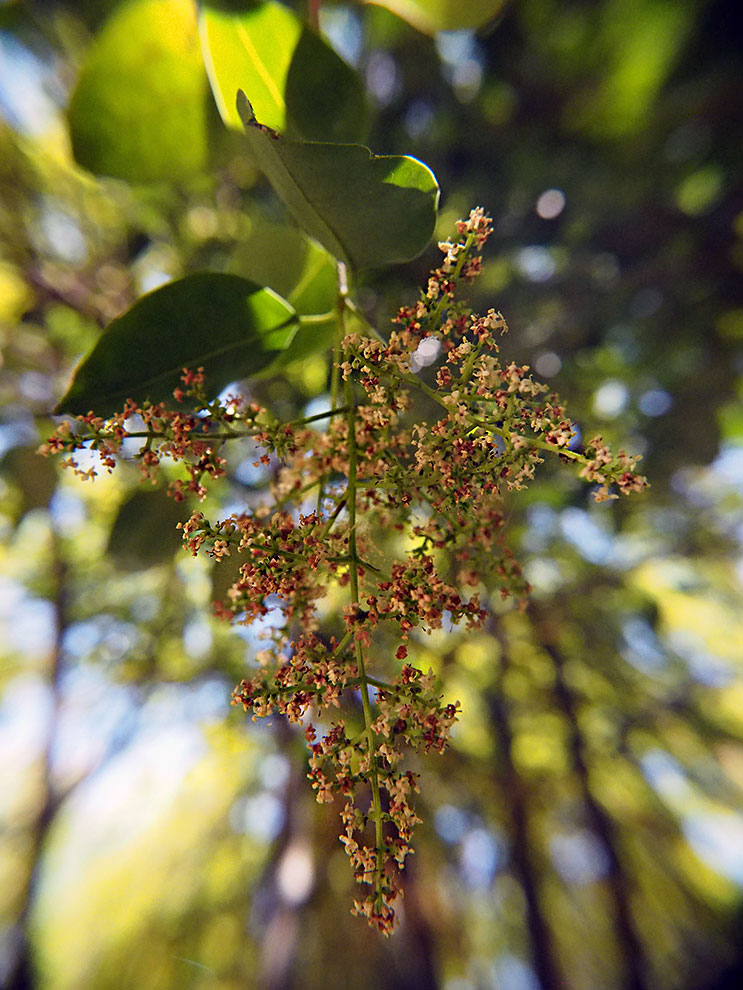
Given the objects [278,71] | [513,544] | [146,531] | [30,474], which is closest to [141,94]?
[278,71]

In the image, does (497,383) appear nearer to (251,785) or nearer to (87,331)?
(87,331)

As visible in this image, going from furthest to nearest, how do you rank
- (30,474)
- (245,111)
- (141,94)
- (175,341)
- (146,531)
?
(30,474) < (146,531) < (141,94) < (175,341) < (245,111)

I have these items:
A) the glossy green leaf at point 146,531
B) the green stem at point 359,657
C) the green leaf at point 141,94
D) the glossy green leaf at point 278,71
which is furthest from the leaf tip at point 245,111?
the glossy green leaf at point 146,531

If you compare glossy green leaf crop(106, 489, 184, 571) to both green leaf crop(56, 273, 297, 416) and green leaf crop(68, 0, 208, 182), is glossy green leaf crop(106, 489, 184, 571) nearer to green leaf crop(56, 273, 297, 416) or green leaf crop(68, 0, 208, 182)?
green leaf crop(56, 273, 297, 416)

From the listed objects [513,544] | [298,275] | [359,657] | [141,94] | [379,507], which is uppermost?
[141,94]

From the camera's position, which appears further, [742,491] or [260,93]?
[742,491]

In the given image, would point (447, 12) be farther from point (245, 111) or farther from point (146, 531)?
point (146, 531)

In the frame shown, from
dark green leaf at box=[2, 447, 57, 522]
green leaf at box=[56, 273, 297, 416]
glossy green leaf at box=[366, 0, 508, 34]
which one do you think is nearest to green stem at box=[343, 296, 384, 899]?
green leaf at box=[56, 273, 297, 416]

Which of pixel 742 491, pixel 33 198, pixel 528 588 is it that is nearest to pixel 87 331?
pixel 33 198
